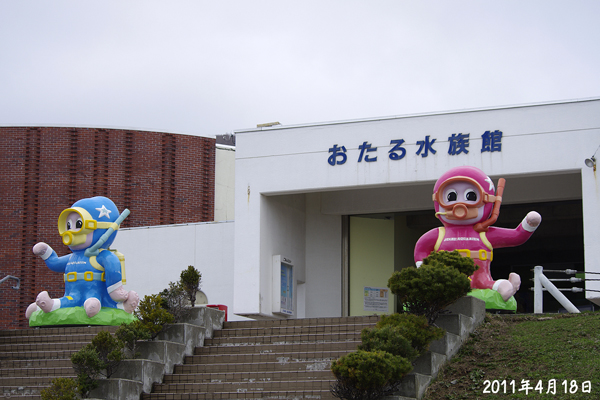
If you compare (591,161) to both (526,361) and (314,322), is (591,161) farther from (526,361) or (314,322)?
(314,322)

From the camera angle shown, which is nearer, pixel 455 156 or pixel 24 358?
pixel 24 358

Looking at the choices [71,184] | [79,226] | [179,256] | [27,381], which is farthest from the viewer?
[71,184]

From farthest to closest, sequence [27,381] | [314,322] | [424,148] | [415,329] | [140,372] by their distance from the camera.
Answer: [424,148] → [314,322] → [27,381] → [140,372] → [415,329]

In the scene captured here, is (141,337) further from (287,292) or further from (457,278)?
(287,292)

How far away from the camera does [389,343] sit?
32.2 feet

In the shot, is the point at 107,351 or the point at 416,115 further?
the point at 416,115

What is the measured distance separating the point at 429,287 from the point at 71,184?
1849 centimetres

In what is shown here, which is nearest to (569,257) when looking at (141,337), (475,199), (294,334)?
(475,199)

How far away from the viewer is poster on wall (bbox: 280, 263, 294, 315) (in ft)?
63.2

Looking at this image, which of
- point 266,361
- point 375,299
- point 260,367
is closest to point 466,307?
point 266,361

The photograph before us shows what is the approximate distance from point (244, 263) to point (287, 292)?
69.1 inches

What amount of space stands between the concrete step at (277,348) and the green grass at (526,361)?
1.86 m

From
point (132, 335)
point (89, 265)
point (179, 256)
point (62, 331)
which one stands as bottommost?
point (62, 331)

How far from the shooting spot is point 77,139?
87.2 ft
